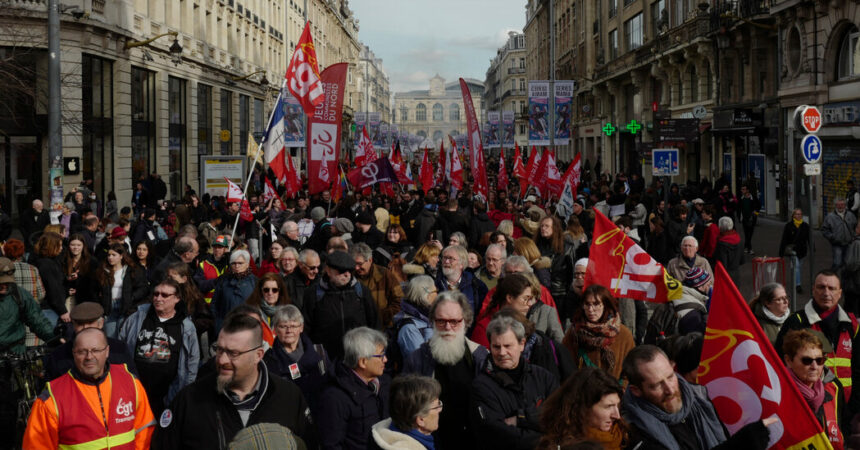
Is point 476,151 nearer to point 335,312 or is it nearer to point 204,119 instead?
point 335,312

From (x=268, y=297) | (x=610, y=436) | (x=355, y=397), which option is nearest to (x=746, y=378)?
(x=610, y=436)

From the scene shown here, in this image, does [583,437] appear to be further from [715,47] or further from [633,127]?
[633,127]

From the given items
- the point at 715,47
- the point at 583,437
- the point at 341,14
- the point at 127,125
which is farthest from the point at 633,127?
the point at 341,14

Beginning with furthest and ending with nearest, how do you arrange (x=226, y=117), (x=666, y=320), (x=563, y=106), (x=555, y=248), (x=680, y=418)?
(x=226, y=117) < (x=563, y=106) < (x=555, y=248) < (x=666, y=320) < (x=680, y=418)

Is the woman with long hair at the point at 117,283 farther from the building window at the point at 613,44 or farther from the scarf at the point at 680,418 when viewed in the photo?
the building window at the point at 613,44

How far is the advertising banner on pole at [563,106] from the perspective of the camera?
101 ft

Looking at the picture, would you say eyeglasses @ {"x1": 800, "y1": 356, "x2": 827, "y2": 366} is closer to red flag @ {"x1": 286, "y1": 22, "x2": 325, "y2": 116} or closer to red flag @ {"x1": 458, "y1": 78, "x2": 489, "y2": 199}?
red flag @ {"x1": 286, "y1": 22, "x2": 325, "y2": 116}

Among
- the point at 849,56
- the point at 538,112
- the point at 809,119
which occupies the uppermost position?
the point at 849,56

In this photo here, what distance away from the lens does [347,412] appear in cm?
464

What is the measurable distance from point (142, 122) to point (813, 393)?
2953 centimetres

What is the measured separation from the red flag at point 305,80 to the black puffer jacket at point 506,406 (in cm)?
1126

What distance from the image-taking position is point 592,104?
5862cm

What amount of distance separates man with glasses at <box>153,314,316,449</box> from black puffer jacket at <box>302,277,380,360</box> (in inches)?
108

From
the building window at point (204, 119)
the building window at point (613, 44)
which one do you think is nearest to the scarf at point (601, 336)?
the building window at point (204, 119)
